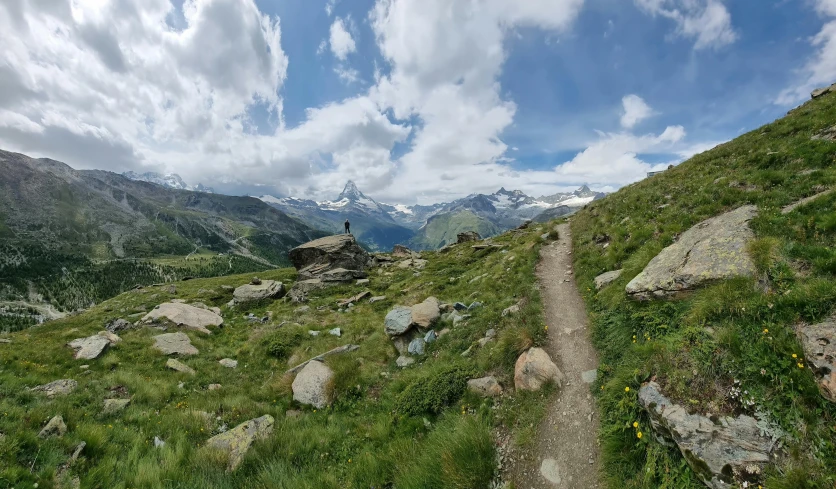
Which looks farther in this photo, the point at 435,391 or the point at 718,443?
the point at 435,391

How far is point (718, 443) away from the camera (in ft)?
19.5

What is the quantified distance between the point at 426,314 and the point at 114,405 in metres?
13.9

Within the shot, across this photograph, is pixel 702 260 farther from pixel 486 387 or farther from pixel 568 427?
pixel 486 387

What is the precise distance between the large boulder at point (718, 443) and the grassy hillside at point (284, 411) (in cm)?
341

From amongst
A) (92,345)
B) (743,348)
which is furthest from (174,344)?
(743,348)

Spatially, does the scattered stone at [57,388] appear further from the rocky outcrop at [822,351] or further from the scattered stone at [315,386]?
the rocky outcrop at [822,351]

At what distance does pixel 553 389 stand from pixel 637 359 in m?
2.48

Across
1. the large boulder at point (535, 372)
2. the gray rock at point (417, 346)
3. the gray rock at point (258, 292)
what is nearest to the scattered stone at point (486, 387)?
the large boulder at point (535, 372)

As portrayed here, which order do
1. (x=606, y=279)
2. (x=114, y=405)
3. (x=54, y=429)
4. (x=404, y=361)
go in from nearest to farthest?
1. (x=54, y=429)
2. (x=114, y=405)
3. (x=606, y=279)
4. (x=404, y=361)

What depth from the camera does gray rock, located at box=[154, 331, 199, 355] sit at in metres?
19.4

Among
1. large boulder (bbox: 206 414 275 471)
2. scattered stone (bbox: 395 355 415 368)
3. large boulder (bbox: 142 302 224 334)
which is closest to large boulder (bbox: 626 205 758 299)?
scattered stone (bbox: 395 355 415 368)

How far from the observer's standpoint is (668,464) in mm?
6383

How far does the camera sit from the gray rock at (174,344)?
19.4m

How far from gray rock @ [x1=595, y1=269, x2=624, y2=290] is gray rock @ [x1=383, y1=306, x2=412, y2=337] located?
976 centimetres
